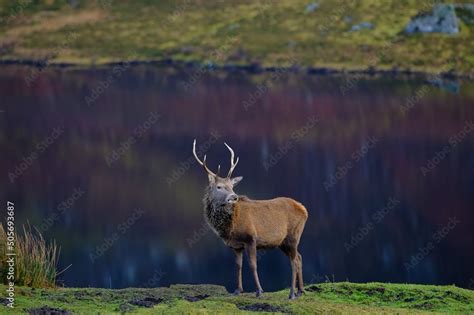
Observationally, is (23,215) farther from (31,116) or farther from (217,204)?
(31,116)

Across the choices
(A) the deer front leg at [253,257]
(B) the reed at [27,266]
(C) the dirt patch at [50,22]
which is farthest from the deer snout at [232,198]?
(C) the dirt patch at [50,22]

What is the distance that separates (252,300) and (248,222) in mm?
1628

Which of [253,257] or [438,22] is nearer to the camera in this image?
[253,257]

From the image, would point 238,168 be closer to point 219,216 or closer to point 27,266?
point 27,266

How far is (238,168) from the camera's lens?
48469 mm

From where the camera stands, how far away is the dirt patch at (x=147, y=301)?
15.4m

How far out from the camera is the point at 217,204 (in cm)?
1722

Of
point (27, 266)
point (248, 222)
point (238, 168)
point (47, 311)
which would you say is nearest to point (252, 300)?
point (248, 222)

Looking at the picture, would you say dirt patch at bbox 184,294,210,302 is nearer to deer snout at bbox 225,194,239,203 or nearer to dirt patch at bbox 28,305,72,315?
deer snout at bbox 225,194,239,203

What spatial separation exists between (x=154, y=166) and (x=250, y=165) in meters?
5.28

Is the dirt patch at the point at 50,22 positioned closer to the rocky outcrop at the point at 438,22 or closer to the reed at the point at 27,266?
the rocky outcrop at the point at 438,22

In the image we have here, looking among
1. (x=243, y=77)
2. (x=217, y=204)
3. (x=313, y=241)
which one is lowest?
(x=313, y=241)

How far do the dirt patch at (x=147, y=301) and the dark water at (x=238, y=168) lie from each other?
1121 cm

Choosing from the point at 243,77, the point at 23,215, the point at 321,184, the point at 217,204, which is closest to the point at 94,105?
the point at 243,77
